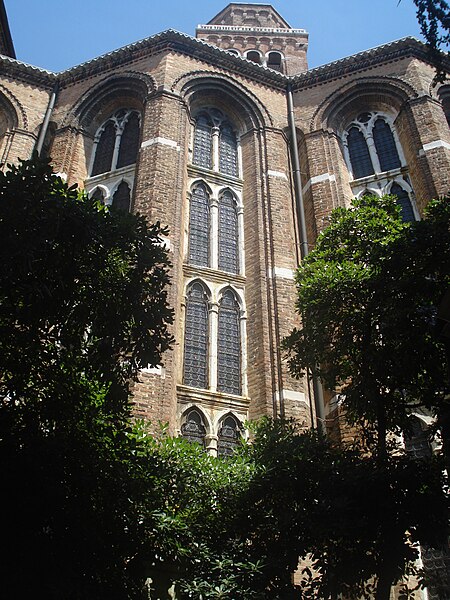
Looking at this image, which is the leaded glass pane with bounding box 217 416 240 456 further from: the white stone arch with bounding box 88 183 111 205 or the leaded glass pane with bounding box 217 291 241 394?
the white stone arch with bounding box 88 183 111 205

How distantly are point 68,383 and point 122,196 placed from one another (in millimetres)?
10113

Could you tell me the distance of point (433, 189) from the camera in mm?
16062

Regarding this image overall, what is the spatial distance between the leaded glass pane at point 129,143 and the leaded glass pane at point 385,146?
22.2 ft

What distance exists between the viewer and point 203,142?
18188 millimetres

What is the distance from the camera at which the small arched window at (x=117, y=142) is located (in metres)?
17.9

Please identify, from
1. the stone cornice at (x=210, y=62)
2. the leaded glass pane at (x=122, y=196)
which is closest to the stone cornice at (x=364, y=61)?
the stone cornice at (x=210, y=62)

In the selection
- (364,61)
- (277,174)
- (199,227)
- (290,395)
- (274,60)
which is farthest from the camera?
(274,60)

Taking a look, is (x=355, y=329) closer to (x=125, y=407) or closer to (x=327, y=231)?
(x=327, y=231)

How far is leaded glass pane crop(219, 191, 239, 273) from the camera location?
15.4 meters

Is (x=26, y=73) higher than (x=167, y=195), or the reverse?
(x=26, y=73)

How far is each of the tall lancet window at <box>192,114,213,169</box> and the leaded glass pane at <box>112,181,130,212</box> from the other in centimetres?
195

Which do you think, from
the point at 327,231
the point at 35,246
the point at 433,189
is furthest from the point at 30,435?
the point at 433,189

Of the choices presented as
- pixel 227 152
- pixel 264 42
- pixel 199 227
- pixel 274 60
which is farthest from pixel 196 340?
pixel 264 42

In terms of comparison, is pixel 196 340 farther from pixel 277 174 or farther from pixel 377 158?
pixel 377 158
